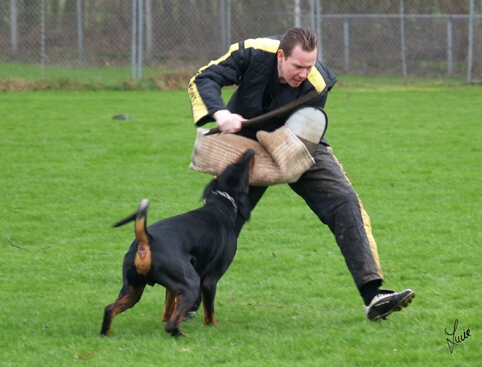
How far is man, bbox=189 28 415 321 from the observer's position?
4195mm

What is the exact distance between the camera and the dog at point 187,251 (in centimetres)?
387

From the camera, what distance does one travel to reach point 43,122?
11.6 meters

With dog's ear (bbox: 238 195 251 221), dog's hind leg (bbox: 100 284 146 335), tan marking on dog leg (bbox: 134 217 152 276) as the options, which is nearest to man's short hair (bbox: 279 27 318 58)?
dog's ear (bbox: 238 195 251 221)

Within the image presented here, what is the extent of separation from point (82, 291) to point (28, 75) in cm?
1236

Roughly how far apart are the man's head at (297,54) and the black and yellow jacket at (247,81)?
0.12m

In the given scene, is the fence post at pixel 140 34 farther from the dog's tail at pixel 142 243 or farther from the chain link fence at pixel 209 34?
the dog's tail at pixel 142 243

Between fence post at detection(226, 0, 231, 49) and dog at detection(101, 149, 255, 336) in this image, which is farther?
fence post at detection(226, 0, 231, 49)

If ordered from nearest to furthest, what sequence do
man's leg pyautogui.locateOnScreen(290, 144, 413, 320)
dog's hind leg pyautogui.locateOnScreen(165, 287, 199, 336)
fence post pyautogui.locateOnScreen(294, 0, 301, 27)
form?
dog's hind leg pyautogui.locateOnScreen(165, 287, 199, 336), man's leg pyautogui.locateOnScreen(290, 144, 413, 320), fence post pyautogui.locateOnScreen(294, 0, 301, 27)

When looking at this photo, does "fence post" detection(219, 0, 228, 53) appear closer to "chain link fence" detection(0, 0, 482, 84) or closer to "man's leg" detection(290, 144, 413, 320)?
"chain link fence" detection(0, 0, 482, 84)

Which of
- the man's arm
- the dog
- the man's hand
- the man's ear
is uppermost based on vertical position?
the man's ear

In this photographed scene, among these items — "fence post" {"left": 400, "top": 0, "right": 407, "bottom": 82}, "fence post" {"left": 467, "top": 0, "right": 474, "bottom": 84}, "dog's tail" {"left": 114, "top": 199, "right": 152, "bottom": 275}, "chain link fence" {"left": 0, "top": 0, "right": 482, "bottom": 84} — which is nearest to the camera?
"dog's tail" {"left": 114, "top": 199, "right": 152, "bottom": 275}

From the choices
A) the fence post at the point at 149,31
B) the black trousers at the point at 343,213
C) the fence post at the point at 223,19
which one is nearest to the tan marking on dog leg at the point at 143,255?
the black trousers at the point at 343,213

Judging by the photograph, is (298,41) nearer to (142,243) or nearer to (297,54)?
(297,54)

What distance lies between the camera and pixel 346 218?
4449 millimetres
